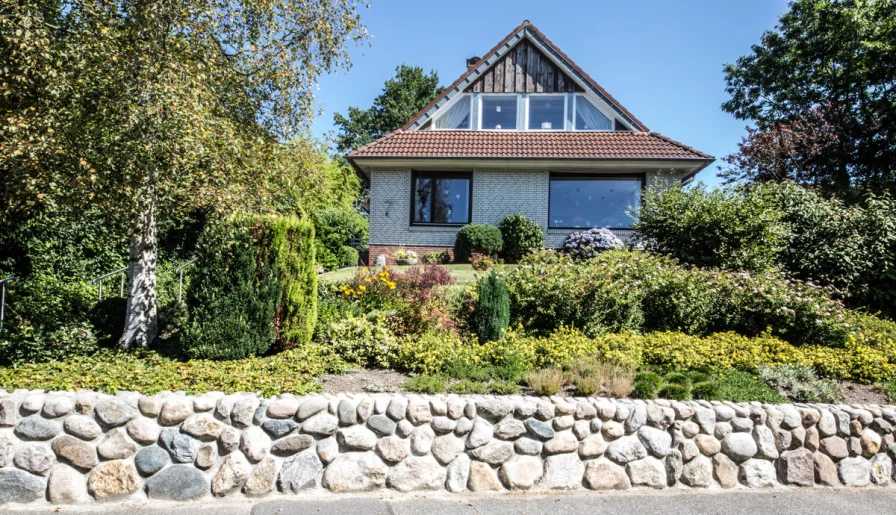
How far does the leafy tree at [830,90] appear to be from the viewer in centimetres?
1827

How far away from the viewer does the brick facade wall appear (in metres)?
16.0

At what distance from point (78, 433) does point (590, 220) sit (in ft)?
47.1

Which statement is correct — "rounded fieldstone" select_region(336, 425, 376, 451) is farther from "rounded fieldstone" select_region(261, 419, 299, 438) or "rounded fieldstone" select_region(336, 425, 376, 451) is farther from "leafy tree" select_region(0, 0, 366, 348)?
"leafy tree" select_region(0, 0, 366, 348)

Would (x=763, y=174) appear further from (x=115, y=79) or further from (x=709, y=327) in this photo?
(x=115, y=79)

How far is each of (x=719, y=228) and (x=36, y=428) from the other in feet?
30.2

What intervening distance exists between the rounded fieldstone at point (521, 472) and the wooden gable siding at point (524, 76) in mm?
14207

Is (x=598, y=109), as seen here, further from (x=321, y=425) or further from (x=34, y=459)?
(x=34, y=459)

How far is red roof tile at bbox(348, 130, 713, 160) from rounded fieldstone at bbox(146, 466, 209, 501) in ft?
38.8

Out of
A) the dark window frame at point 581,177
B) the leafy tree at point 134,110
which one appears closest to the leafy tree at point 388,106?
the dark window frame at point 581,177

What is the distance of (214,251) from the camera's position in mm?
5688

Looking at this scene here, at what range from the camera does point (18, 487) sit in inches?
160

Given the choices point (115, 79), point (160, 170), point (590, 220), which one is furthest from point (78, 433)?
point (590, 220)

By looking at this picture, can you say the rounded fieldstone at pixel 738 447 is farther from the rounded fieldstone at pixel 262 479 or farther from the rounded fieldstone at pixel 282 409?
the rounded fieldstone at pixel 262 479

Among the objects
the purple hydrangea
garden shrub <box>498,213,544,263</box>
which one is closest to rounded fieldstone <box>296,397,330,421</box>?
the purple hydrangea
